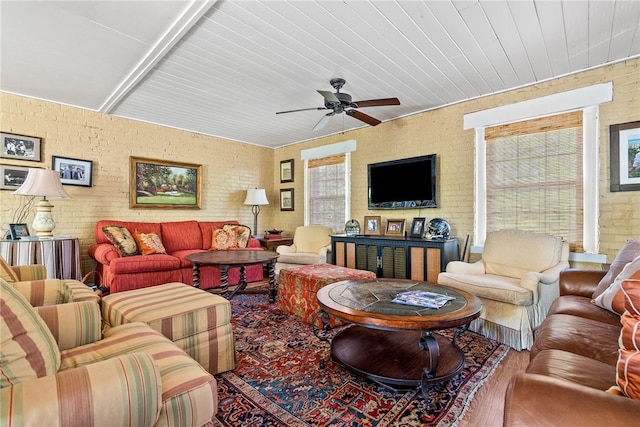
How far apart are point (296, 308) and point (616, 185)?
327 centimetres

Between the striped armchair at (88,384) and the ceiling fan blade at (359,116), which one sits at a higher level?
the ceiling fan blade at (359,116)

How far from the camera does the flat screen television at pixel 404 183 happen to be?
4.21m

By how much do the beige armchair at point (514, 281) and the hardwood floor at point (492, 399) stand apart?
0.31 meters

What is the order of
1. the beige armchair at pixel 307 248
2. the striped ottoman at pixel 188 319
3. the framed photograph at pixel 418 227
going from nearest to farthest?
the striped ottoman at pixel 188 319 < the framed photograph at pixel 418 227 < the beige armchair at pixel 307 248

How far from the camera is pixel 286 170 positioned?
6.31 meters

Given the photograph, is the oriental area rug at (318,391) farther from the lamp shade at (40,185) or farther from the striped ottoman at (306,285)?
the lamp shade at (40,185)

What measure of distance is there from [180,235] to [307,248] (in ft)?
6.48

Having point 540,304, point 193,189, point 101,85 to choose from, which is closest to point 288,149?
point 193,189

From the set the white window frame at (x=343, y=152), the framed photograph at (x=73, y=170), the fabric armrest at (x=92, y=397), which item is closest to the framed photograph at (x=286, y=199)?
the white window frame at (x=343, y=152)

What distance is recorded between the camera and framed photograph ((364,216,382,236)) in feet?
15.2

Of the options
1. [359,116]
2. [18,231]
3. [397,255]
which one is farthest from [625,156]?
[18,231]

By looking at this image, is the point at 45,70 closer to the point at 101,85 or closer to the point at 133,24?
the point at 101,85

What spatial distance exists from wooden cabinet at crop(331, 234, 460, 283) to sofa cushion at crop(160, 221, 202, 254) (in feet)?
7.16

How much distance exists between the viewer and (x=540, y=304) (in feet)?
8.67
